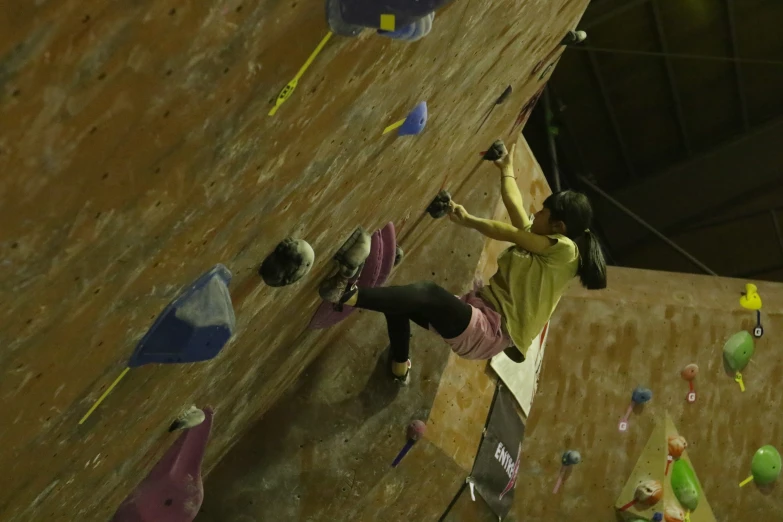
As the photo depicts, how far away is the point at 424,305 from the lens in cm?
223

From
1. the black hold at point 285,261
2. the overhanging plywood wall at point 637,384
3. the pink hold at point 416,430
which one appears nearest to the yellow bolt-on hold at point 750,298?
the overhanging plywood wall at point 637,384

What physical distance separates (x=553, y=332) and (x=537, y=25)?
218cm

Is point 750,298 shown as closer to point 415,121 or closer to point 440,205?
point 440,205

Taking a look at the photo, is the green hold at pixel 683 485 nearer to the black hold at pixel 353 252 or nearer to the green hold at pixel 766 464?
the green hold at pixel 766 464

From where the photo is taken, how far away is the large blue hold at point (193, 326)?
1021 mm

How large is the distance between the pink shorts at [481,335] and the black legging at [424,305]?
0.03 meters

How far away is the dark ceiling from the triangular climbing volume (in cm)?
231

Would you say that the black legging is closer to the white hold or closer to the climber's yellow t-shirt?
the climber's yellow t-shirt

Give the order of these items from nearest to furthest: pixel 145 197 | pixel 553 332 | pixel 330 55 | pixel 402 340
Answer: pixel 145 197 < pixel 330 55 < pixel 402 340 < pixel 553 332

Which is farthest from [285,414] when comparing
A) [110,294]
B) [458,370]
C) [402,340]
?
[110,294]

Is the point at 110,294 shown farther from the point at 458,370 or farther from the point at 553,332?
the point at 553,332

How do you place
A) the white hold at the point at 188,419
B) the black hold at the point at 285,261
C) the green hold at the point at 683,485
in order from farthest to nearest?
1. the green hold at the point at 683,485
2. the white hold at the point at 188,419
3. the black hold at the point at 285,261

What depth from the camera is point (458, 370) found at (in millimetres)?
3021

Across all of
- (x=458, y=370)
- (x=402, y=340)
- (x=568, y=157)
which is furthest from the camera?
(x=568, y=157)
